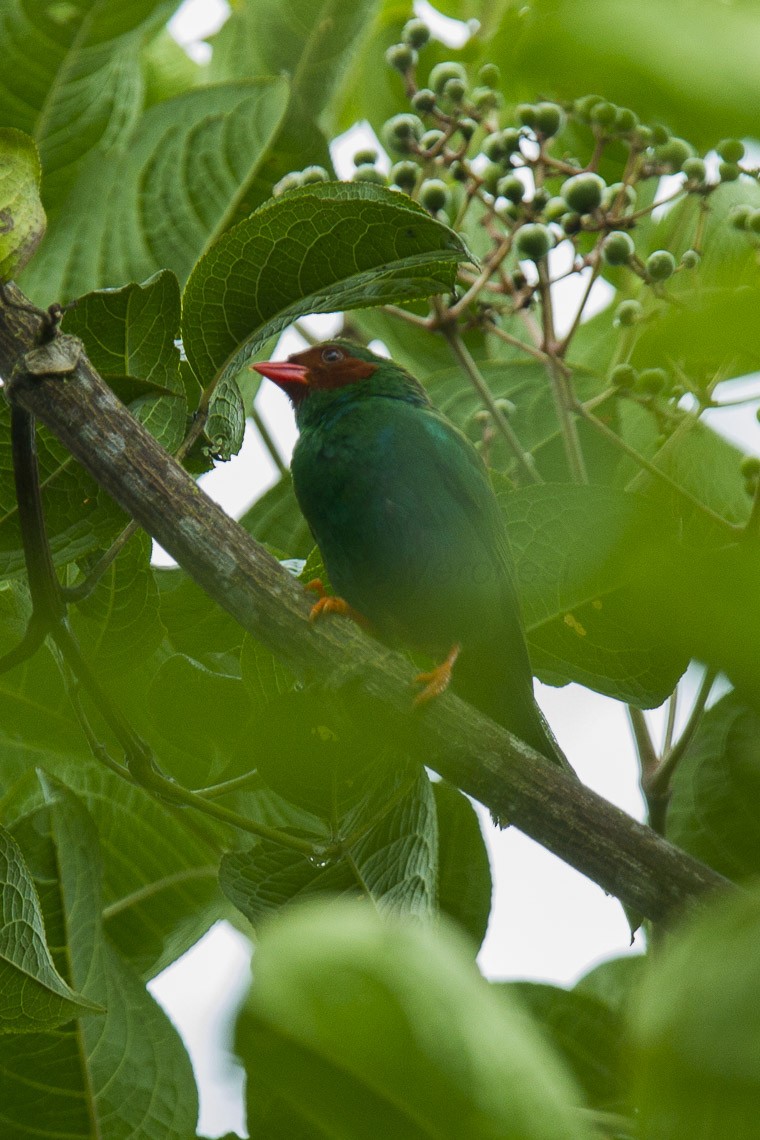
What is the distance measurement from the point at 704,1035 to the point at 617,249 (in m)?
2.56

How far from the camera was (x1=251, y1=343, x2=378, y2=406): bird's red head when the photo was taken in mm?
3602

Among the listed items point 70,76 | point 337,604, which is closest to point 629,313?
point 337,604

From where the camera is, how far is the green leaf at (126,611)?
2.20 meters

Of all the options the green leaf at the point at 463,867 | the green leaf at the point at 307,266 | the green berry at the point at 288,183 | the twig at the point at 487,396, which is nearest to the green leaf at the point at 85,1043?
the green leaf at the point at 463,867

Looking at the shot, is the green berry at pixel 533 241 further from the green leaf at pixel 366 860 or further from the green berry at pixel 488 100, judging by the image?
the green leaf at pixel 366 860

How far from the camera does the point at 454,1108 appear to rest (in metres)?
0.59

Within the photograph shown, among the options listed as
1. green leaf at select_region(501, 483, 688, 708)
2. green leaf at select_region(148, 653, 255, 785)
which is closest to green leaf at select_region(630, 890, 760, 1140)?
green leaf at select_region(148, 653, 255, 785)

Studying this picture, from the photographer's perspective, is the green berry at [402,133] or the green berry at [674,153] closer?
the green berry at [674,153]

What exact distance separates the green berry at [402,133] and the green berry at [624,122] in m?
0.51

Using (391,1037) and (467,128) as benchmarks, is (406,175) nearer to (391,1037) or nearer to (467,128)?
(467,128)

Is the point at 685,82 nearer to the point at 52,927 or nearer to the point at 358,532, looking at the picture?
the point at 52,927

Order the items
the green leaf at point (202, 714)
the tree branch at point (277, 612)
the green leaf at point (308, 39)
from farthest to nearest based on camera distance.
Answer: the green leaf at point (308, 39) < the green leaf at point (202, 714) < the tree branch at point (277, 612)

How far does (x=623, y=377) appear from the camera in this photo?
2715 mm

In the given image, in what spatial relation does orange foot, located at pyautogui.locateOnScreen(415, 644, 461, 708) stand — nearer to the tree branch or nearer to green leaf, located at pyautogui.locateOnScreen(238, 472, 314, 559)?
the tree branch
